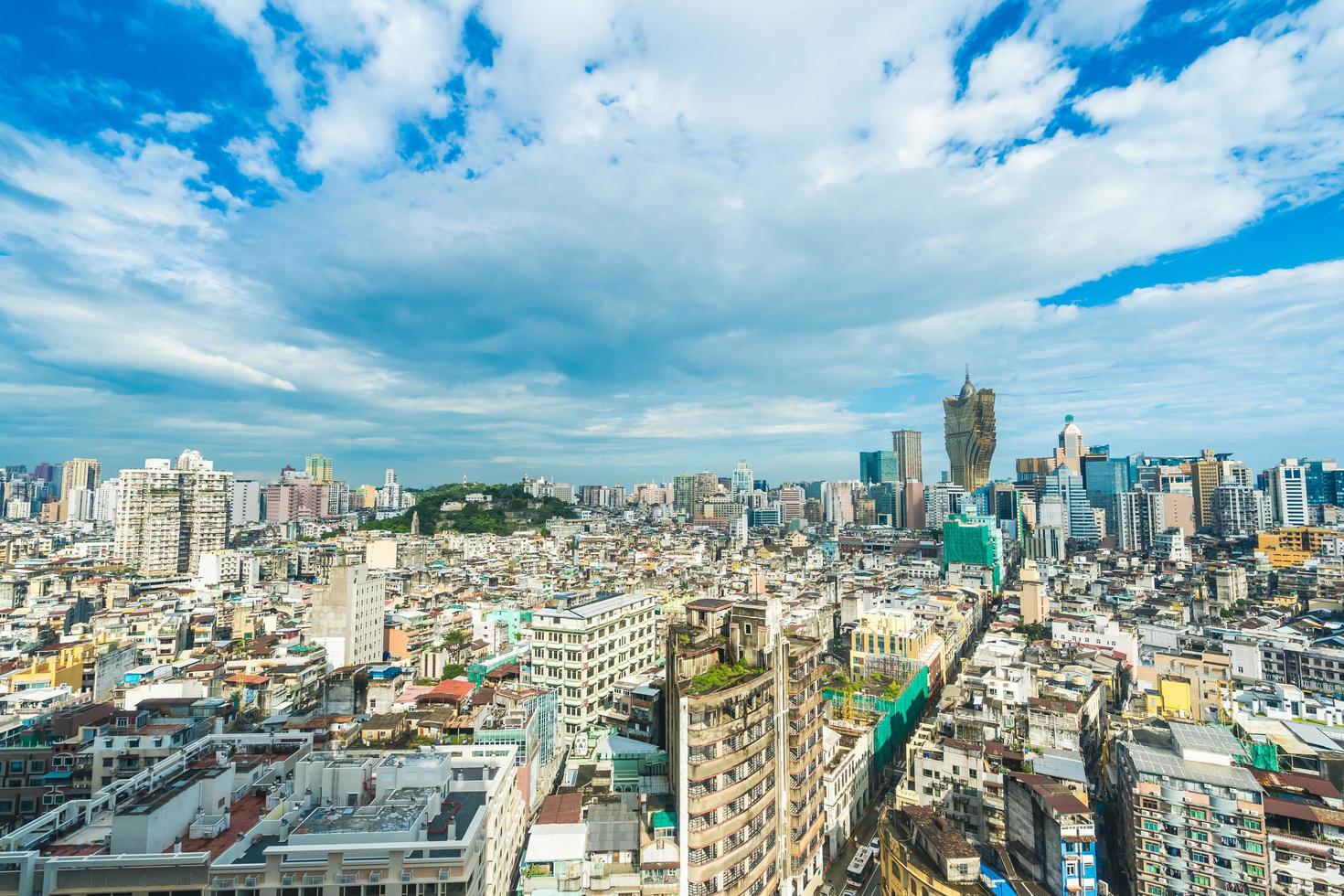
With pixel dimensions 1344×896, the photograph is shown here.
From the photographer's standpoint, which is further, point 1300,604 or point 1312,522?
point 1312,522

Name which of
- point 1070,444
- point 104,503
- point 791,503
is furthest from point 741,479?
point 104,503

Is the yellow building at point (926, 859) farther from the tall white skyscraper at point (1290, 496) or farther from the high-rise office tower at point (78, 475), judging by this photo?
the high-rise office tower at point (78, 475)

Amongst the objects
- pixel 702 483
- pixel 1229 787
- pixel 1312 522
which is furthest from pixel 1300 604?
pixel 702 483

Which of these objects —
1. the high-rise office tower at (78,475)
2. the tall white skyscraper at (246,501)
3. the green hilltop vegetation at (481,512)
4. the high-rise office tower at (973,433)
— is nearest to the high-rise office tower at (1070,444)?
the high-rise office tower at (973,433)

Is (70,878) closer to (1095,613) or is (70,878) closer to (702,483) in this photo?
(1095,613)

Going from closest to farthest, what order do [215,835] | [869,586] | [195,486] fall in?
[215,835], [869,586], [195,486]

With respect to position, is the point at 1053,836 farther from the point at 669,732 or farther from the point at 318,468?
the point at 318,468

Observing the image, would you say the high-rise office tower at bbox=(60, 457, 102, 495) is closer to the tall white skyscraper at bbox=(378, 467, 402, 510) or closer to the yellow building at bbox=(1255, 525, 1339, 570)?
the tall white skyscraper at bbox=(378, 467, 402, 510)
